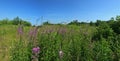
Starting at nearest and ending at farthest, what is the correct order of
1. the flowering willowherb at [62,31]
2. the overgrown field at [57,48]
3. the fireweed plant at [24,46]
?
the overgrown field at [57,48], the fireweed plant at [24,46], the flowering willowherb at [62,31]

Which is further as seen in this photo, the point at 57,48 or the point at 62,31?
the point at 62,31

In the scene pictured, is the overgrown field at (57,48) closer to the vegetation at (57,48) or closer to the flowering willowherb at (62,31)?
the vegetation at (57,48)

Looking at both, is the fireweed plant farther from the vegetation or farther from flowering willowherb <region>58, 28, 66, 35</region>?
flowering willowherb <region>58, 28, 66, 35</region>

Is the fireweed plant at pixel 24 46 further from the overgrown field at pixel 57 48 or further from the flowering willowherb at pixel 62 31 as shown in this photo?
the flowering willowherb at pixel 62 31

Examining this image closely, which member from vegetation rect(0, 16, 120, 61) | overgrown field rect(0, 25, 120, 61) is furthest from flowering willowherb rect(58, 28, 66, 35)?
overgrown field rect(0, 25, 120, 61)

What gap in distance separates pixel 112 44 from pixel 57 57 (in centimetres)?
145

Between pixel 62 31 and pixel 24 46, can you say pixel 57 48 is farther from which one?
pixel 62 31

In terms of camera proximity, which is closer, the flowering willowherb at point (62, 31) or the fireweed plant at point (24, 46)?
the fireweed plant at point (24, 46)

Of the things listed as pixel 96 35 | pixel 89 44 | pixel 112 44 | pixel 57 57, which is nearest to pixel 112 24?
pixel 96 35

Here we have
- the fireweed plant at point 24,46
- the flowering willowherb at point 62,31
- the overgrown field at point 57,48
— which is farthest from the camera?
the flowering willowherb at point 62,31

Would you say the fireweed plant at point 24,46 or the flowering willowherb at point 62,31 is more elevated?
the flowering willowherb at point 62,31

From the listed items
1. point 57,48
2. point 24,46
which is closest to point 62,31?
point 57,48

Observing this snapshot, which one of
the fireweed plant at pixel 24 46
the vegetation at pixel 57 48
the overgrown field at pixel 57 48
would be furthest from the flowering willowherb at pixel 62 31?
the fireweed plant at pixel 24 46

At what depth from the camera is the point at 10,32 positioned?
17.4 meters
